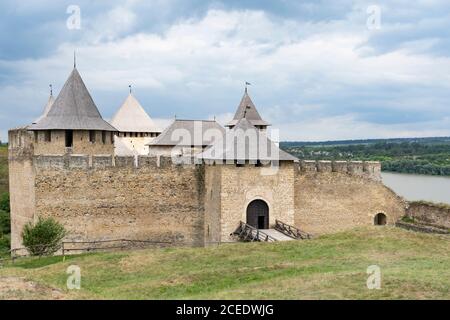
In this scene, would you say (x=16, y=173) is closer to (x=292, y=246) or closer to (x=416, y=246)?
(x=292, y=246)

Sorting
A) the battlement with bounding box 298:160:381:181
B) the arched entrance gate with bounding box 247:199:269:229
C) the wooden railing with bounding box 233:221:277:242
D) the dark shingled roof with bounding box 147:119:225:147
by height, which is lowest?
the wooden railing with bounding box 233:221:277:242

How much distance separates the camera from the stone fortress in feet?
66.5

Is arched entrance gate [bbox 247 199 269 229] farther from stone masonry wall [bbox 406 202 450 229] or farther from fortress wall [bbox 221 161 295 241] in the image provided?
stone masonry wall [bbox 406 202 450 229]

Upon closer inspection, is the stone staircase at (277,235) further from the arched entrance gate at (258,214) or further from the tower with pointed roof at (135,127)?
the tower with pointed roof at (135,127)

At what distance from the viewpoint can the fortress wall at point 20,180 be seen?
68.4 ft

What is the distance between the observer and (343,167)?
23.4 metres

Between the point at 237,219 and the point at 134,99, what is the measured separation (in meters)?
15.9

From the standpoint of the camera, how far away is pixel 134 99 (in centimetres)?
3381

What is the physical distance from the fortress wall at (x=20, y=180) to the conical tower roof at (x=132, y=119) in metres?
9.56

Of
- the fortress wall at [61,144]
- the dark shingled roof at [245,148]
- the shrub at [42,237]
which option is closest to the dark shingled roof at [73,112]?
the fortress wall at [61,144]

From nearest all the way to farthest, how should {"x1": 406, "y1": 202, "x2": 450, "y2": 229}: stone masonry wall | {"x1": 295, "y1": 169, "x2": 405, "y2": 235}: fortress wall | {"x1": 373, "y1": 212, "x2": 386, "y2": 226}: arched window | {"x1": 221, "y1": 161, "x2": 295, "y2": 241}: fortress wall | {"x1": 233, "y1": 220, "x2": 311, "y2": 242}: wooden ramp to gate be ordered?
1. {"x1": 233, "y1": 220, "x2": 311, "y2": 242}: wooden ramp to gate
2. {"x1": 221, "y1": 161, "x2": 295, "y2": 241}: fortress wall
3. {"x1": 406, "y1": 202, "x2": 450, "y2": 229}: stone masonry wall
4. {"x1": 295, "y1": 169, "x2": 405, "y2": 235}: fortress wall
5. {"x1": 373, "y1": 212, "x2": 386, "y2": 226}: arched window

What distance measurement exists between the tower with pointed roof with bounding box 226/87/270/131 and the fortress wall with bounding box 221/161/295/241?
9.18 meters

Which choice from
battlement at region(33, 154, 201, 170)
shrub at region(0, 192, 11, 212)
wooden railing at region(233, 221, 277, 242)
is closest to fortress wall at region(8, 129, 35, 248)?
battlement at region(33, 154, 201, 170)

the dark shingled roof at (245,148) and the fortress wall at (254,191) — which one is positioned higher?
the dark shingled roof at (245,148)
